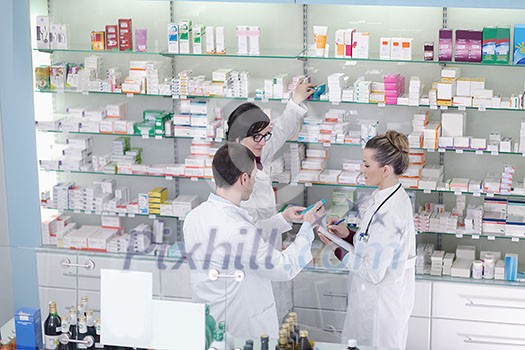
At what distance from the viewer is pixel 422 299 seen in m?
5.87

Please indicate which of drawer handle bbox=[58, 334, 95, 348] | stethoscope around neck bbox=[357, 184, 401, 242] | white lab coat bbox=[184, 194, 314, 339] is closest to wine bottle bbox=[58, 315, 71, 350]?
drawer handle bbox=[58, 334, 95, 348]

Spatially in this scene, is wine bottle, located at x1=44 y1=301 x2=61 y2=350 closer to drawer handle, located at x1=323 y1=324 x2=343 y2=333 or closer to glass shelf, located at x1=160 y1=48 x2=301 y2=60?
drawer handle, located at x1=323 y1=324 x2=343 y2=333

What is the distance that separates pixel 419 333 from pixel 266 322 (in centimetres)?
261

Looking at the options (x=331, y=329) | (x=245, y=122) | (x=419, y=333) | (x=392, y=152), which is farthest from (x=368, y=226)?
(x=419, y=333)

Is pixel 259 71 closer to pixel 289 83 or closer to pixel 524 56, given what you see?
pixel 289 83

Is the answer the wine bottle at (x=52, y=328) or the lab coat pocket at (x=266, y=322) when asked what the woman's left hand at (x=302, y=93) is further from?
the wine bottle at (x=52, y=328)

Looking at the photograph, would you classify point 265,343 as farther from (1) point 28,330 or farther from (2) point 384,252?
(2) point 384,252

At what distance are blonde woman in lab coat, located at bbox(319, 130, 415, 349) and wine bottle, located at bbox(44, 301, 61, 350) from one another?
179 cm

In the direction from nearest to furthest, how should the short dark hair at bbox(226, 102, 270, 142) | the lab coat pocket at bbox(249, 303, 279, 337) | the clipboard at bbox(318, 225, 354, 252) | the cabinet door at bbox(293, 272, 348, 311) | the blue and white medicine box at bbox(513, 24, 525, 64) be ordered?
1. the lab coat pocket at bbox(249, 303, 279, 337)
2. the cabinet door at bbox(293, 272, 348, 311)
3. the clipboard at bbox(318, 225, 354, 252)
4. the short dark hair at bbox(226, 102, 270, 142)
5. the blue and white medicine box at bbox(513, 24, 525, 64)

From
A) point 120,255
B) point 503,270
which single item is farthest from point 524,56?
point 120,255

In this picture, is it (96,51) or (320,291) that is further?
(96,51)

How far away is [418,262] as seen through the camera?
594 cm

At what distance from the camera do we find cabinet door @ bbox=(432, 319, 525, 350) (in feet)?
18.9

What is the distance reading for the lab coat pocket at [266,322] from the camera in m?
3.50
